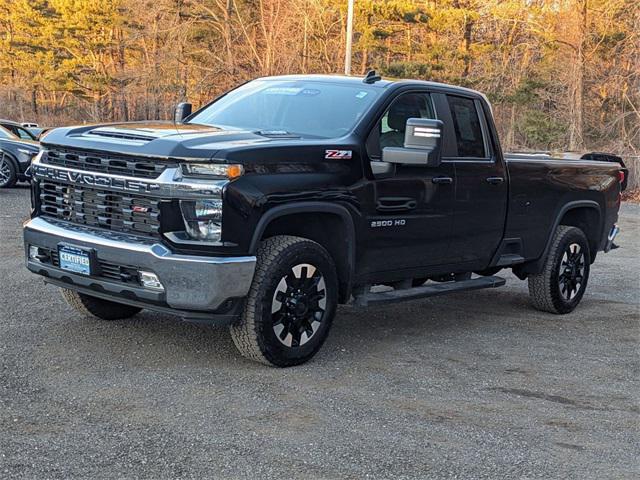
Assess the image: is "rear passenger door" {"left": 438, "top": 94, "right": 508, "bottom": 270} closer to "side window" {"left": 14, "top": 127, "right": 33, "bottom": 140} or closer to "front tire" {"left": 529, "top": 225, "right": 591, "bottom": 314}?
"front tire" {"left": 529, "top": 225, "right": 591, "bottom": 314}

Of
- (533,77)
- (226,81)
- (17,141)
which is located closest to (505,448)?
(17,141)

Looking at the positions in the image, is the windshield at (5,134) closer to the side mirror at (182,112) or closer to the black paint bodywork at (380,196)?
the side mirror at (182,112)

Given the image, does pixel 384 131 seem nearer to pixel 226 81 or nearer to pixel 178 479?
pixel 178 479

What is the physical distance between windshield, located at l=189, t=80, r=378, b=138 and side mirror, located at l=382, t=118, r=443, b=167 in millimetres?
421

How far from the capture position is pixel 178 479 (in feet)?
12.2

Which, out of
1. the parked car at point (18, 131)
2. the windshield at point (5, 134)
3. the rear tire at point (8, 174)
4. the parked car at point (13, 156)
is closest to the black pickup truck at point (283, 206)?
the parked car at point (13, 156)

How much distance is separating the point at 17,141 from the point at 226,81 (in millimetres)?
26086

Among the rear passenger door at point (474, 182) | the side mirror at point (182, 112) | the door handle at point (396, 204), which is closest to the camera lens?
the door handle at point (396, 204)

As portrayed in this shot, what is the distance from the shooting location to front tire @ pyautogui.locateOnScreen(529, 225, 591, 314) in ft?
25.7

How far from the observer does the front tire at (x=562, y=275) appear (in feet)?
25.7

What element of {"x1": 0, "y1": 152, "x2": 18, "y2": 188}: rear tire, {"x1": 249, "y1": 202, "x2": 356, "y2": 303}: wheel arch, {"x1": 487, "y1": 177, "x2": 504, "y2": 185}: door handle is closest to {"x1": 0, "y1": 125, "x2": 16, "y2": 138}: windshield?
{"x1": 0, "y1": 152, "x2": 18, "y2": 188}: rear tire

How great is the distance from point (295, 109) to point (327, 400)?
8.00 feet

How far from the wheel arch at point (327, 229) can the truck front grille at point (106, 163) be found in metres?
0.82

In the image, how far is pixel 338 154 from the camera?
564 cm
